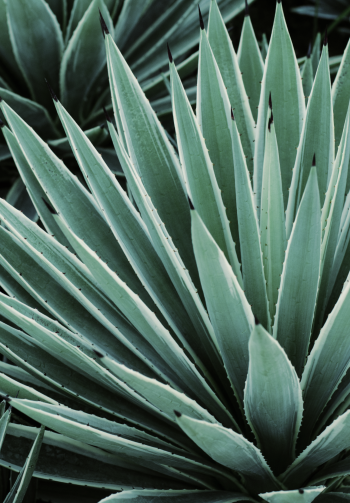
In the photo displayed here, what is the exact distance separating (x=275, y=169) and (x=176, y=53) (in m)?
0.96

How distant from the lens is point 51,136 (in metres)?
1.48

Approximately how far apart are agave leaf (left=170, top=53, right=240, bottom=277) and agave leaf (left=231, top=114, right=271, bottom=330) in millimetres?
35

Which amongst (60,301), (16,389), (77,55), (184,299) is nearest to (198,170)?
(184,299)

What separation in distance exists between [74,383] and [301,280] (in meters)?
0.39

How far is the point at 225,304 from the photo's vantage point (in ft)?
2.07

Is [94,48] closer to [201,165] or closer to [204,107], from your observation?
[204,107]

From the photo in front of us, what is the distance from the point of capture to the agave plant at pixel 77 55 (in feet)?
4.13

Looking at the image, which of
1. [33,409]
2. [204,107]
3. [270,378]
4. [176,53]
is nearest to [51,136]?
[176,53]

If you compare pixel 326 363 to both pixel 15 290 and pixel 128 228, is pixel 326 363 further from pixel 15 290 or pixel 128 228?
pixel 15 290

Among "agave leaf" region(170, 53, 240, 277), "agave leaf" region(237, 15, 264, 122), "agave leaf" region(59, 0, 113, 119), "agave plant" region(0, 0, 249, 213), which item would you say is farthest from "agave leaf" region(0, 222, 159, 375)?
"agave leaf" region(59, 0, 113, 119)

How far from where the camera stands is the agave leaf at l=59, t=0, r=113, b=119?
1240 millimetres

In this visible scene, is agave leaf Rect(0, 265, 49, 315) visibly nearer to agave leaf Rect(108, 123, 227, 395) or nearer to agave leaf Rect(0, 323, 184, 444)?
agave leaf Rect(0, 323, 184, 444)

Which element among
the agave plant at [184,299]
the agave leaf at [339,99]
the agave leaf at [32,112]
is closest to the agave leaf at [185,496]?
the agave plant at [184,299]

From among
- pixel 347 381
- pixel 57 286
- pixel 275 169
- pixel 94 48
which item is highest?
pixel 94 48
